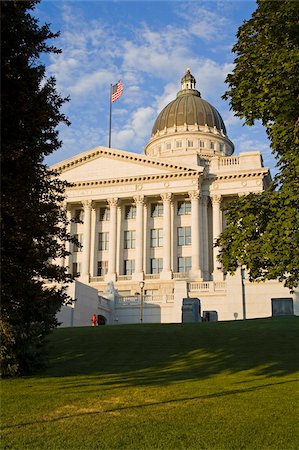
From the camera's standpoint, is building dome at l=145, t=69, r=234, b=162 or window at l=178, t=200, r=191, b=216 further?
building dome at l=145, t=69, r=234, b=162

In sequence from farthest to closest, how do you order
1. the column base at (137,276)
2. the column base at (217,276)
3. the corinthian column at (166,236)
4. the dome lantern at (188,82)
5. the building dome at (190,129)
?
the dome lantern at (188,82)
the building dome at (190,129)
the column base at (137,276)
the corinthian column at (166,236)
the column base at (217,276)

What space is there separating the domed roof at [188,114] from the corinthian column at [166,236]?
106 feet

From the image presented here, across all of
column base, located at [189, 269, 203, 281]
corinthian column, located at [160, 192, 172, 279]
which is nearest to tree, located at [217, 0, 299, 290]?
column base, located at [189, 269, 203, 281]

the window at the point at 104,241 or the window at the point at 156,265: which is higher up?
the window at the point at 104,241

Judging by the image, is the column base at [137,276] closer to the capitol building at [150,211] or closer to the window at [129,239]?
the capitol building at [150,211]

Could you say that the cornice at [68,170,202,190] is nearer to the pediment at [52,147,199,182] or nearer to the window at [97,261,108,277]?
the pediment at [52,147,199,182]

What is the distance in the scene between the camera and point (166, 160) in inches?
2734

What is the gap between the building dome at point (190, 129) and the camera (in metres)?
95.3

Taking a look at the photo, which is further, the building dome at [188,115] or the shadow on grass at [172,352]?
the building dome at [188,115]

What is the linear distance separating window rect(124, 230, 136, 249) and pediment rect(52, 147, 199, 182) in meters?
7.95

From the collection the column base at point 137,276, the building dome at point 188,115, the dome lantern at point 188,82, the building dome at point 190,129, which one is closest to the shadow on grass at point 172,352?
the column base at point 137,276

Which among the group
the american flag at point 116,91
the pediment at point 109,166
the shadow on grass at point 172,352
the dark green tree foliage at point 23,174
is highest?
the american flag at point 116,91

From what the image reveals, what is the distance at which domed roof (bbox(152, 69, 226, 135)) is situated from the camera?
98250 millimetres

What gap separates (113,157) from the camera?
71.6 metres
